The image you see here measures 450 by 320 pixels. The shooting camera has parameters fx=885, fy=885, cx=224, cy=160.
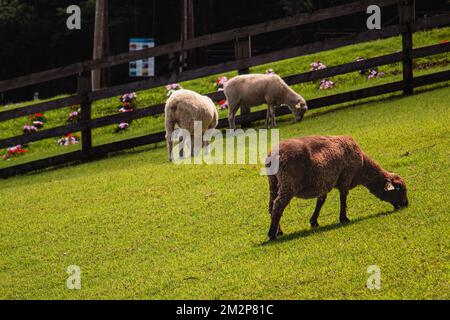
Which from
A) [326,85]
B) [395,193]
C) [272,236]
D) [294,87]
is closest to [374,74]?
[326,85]

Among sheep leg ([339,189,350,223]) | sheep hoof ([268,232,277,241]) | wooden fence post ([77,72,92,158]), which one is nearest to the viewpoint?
sheep hoof ([268,232,277,241])

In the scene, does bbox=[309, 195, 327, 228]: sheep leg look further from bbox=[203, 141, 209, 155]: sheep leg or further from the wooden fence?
the wooden fence

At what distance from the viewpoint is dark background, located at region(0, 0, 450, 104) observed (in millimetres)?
37281

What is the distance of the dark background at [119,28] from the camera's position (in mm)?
37281

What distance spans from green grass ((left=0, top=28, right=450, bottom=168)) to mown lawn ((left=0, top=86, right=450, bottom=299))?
17.3ft

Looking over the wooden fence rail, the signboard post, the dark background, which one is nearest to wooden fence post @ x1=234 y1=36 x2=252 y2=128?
the wooden fence rail

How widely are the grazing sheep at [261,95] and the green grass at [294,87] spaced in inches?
110

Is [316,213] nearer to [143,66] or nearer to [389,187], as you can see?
[389,187]

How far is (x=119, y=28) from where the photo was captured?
39156mm

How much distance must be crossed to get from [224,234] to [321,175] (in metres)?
1.41

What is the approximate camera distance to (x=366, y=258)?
7809mm
